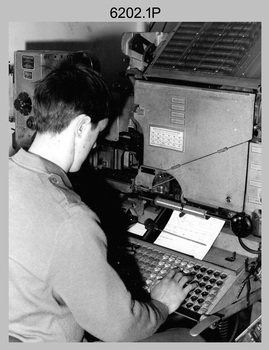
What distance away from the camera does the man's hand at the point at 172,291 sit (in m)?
2.38

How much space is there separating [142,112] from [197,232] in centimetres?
82

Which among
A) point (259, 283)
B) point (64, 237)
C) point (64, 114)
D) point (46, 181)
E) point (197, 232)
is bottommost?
point (259, 283)

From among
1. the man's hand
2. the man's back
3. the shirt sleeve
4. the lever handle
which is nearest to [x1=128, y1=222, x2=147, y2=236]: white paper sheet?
the man's hand

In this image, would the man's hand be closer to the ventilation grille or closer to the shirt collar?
the shirt collar

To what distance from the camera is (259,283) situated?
2.75 meters

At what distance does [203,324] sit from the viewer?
7.48 feet

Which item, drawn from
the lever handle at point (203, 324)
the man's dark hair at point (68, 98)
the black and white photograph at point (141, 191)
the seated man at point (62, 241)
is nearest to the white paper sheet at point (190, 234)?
the black and white photograph at point (141, 191)

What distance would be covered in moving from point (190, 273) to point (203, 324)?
0.48 m

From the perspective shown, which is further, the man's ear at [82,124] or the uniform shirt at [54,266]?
the man's ear at [82,124]

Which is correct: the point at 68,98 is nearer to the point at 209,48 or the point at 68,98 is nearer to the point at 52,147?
the point at 52,147

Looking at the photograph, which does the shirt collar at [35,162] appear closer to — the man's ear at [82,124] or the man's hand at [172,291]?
the man's ear at [82,124]

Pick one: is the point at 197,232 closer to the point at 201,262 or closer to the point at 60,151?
the point at 201,262

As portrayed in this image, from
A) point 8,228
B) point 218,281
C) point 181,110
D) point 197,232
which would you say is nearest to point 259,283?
point 218,281

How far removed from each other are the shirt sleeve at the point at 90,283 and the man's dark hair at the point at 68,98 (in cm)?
45
